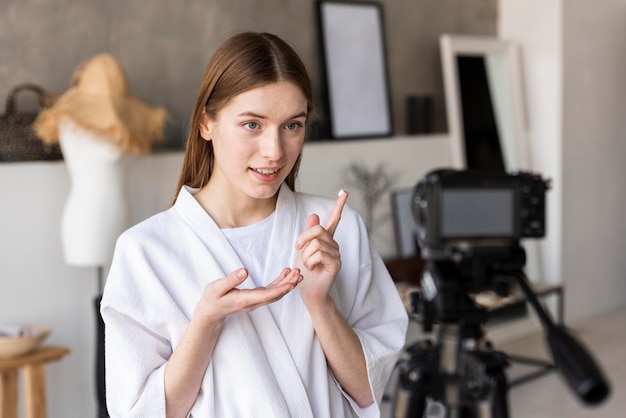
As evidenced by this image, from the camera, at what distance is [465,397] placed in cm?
109

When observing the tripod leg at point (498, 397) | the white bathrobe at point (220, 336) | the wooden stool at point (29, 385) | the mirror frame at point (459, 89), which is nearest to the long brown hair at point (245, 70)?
the white bathrobe at point (220, 336)

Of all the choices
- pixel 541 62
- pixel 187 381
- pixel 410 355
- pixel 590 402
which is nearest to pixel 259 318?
pixel 187 381

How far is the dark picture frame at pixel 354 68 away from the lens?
4754 mm

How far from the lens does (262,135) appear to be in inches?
58.7

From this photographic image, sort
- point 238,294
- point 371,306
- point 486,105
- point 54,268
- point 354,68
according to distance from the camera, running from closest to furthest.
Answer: point 238,294 < point 371,306 < point 54,268 < point 354,68 < point 486,105

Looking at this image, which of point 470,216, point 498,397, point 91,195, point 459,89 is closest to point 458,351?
point 498,397

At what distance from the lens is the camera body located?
3.39 ft

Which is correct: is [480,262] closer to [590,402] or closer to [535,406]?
[590,402]

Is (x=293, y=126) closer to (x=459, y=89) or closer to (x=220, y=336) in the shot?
(x=220, y=336)

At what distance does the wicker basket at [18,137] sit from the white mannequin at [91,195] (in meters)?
0.18

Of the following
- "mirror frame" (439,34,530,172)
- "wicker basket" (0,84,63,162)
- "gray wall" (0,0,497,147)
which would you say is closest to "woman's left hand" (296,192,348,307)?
"gray wall" (0,0,497,147)

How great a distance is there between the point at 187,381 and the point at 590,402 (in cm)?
78

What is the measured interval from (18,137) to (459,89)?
3.05 m

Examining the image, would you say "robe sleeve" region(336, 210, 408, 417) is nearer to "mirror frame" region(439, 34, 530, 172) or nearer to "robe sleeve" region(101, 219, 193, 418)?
"robe sleeve" region(101, 219, 193, 418)
